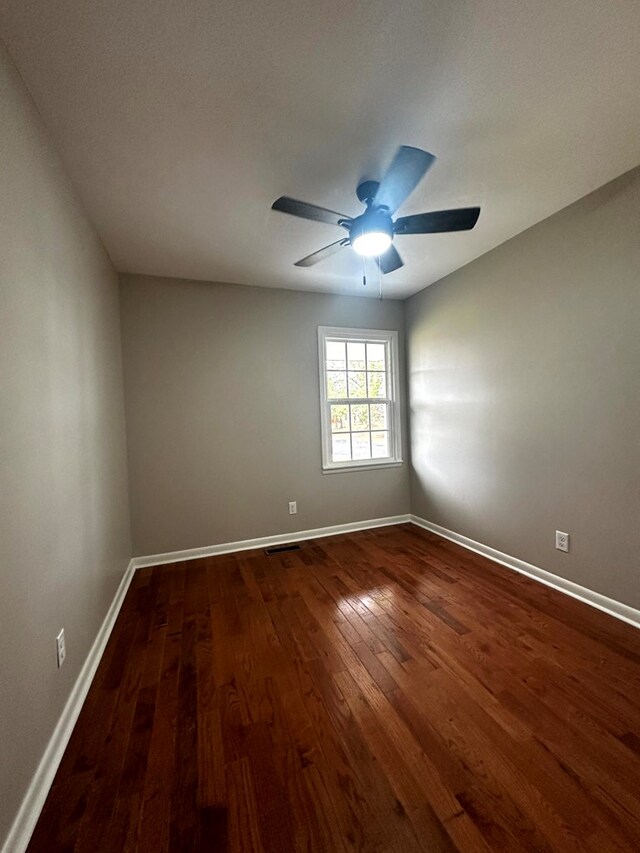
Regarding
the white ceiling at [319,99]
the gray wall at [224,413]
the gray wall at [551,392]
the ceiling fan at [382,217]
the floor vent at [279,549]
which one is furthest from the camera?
the floor vent at [279,549]

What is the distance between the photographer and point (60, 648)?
4.55ft

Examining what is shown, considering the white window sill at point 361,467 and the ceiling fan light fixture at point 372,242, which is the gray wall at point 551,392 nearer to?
the white window sill at point 361,467

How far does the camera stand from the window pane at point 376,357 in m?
3.93

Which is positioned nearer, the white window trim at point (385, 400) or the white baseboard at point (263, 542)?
the white baseboard at point (263, 542)

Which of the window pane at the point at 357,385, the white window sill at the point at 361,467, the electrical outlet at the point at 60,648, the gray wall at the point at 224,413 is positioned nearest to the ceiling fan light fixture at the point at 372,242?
the gray wall at the point at 224,413

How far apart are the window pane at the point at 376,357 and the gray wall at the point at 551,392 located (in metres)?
0.65

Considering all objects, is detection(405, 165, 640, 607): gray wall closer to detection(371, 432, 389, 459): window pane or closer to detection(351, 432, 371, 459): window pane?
detection(371, 432, 389, 459): window pane

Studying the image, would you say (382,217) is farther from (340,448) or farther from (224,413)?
(340,448)

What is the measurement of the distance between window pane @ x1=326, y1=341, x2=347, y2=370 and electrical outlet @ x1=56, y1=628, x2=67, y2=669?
9.81 feet

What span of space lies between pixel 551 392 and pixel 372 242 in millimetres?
1660

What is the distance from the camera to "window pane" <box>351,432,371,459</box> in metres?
3.83

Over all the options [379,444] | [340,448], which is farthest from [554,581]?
[340,448]

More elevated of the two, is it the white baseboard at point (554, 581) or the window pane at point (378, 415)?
the window pane at point (378, 415)

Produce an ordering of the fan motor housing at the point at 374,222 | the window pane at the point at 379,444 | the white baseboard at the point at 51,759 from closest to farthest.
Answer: the white baseboard at the point at 51,759 < the fan motor housing at the point at 374,222 < the window pane at the point at 379,444
